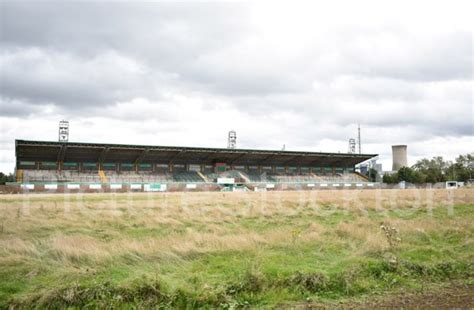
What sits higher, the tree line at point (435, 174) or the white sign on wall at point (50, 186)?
the tree line at point (435, 174)

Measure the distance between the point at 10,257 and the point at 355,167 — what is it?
3899 inches

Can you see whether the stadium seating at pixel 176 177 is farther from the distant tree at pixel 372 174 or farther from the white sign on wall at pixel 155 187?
the distant tree at pixel 372 174

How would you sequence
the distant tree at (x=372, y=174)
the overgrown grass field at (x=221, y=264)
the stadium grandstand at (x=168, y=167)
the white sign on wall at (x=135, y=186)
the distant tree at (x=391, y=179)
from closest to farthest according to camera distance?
the overgrown grass field at (x=221, y=264), the white sign on wall at (x=135, y=186), the stadium grandstand at (x=168, y=167), the distant tree at (x=391, y=179), the distant tree at (x=372, y=174)

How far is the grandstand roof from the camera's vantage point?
221 feet

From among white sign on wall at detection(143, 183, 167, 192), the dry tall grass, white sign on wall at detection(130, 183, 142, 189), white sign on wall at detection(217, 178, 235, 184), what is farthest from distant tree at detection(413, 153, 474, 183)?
the dry tall grass

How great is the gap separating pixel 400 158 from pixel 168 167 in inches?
2653

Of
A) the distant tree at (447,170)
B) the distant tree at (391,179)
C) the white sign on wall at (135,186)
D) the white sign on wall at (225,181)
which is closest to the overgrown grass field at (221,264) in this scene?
the white sign on wall at (135,186)

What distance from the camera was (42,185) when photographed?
196 feet

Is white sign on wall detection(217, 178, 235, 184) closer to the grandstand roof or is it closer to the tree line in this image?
the grandstand roof

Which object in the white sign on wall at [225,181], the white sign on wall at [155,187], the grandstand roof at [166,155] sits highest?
the grandstand roof at [166,155]

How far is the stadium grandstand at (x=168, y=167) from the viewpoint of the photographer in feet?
217

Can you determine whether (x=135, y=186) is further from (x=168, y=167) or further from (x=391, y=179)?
(x=391, y=179)

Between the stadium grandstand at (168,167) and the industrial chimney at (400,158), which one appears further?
the industrial chimney at (400,158)

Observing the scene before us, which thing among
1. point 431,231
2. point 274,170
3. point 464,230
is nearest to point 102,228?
point 431,231
